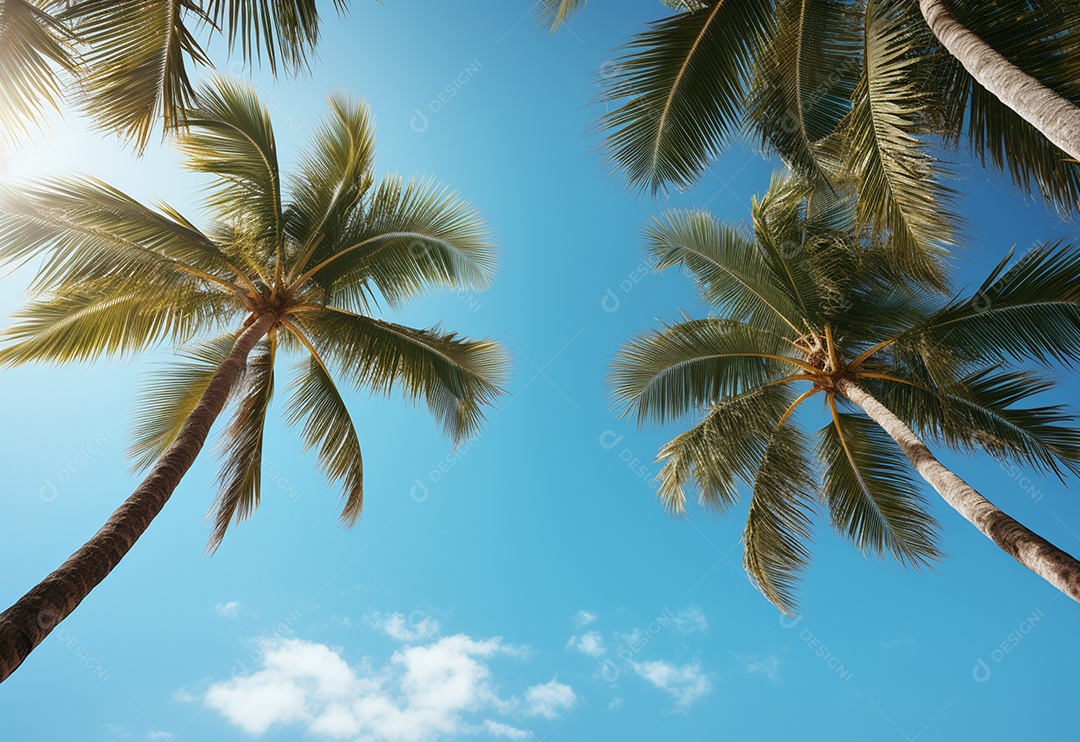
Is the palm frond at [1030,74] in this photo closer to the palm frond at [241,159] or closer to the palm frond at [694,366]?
the palm frond at [694,366]

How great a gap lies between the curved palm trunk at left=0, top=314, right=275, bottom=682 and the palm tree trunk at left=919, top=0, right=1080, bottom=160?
617 cm

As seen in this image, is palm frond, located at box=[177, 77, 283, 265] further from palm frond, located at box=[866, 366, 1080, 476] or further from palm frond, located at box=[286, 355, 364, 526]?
palm frond, located at box=[866, 366, 1080, 476]

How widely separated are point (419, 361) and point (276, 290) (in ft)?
6.57

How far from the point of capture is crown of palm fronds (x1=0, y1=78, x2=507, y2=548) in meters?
7.75

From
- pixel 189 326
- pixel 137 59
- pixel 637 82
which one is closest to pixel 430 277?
pixel 189 326

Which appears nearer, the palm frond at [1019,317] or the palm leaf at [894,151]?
the palm leaf at [894,151]

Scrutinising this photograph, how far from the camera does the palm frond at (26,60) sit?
3762 mm

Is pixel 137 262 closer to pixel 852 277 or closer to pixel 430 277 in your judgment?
pixel 430 277

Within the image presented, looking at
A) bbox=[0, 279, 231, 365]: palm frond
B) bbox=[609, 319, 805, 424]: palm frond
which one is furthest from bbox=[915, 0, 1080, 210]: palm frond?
bbox=[0, 279, 231, 365]: palm frond

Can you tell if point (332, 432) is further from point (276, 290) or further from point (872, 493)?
point (872, 493)

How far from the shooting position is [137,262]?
7207 millimetres

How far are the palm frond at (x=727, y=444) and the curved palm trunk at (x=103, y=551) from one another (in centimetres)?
592

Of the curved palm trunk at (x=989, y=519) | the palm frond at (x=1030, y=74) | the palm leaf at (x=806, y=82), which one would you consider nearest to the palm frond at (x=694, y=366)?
the curved palm trunk at (x=989, y=519)

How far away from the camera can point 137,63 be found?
4914 mm
